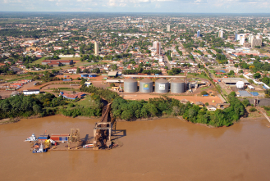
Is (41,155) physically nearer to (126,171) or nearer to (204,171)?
(126,171)

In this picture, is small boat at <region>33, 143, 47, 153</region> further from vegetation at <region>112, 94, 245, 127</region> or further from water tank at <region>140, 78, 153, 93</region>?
water tank at <region>140, 78, 153, 93</region>

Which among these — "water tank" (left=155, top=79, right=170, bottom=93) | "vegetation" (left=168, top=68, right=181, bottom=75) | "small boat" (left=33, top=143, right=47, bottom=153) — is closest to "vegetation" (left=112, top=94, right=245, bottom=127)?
"water tank" (left=155, top=79, right=170, bottom=93)

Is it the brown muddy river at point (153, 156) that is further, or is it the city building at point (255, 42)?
the city building at point (255, 42)

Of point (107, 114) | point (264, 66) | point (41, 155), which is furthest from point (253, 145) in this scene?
point (264, 66)

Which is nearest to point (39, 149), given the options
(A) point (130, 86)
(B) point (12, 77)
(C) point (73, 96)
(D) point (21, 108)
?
(D) point (21, 108)

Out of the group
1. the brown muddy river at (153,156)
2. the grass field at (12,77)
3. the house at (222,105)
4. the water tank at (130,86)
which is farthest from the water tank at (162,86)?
the grass field at (12,77)

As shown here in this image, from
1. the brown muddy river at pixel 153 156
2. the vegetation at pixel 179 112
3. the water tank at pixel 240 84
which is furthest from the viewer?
the water tank at pixel 240 84

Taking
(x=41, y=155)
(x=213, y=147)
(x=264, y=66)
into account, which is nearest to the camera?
(x=41, y=155)

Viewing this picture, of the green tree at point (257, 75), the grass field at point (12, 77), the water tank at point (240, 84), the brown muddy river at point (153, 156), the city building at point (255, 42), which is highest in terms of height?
the city building at point (255, 42)

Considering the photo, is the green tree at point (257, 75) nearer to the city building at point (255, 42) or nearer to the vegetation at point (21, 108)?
the vegetation at point (21, 108)
